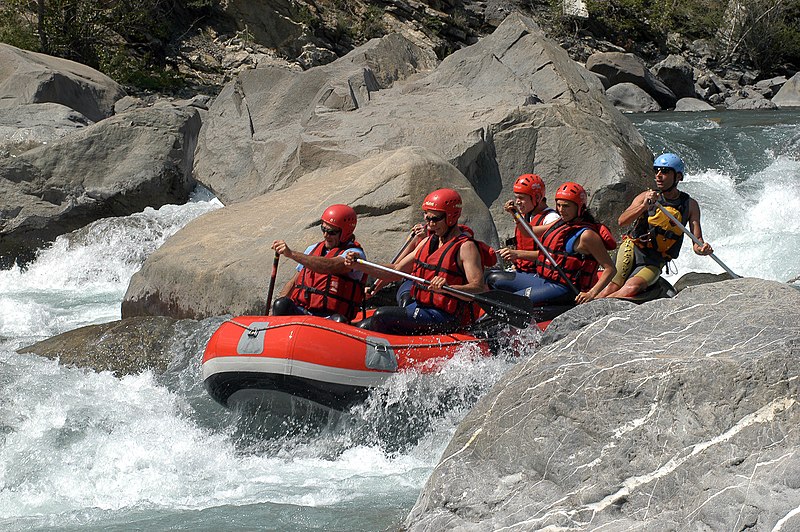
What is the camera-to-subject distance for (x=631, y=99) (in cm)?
2102

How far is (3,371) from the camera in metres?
6.55

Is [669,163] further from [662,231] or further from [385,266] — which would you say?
[385,266]

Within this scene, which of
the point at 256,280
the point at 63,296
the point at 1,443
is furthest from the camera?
the point at 63,296

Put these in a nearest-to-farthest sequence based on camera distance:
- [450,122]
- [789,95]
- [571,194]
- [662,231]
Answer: [662,231] < [571,194] < [450,122] < [789,95]

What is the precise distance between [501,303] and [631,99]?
16.3 m

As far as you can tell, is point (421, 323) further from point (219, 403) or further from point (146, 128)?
point (146, 128)

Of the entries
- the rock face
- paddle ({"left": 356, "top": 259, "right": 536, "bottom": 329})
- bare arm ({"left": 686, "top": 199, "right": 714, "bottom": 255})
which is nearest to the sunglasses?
paddle ({"left": 356, "top": 259, "right": 536, "bottom": 329})

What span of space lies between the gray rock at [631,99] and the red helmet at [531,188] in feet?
46.8

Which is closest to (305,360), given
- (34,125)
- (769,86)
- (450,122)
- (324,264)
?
(324,264)

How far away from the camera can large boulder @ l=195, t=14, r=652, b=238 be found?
10.1 m

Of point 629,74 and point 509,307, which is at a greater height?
point 509,307

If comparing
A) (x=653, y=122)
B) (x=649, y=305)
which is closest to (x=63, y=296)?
(x=649, y=305)

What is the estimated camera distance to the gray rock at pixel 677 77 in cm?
2284

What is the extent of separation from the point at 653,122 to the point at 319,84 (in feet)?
26.9
